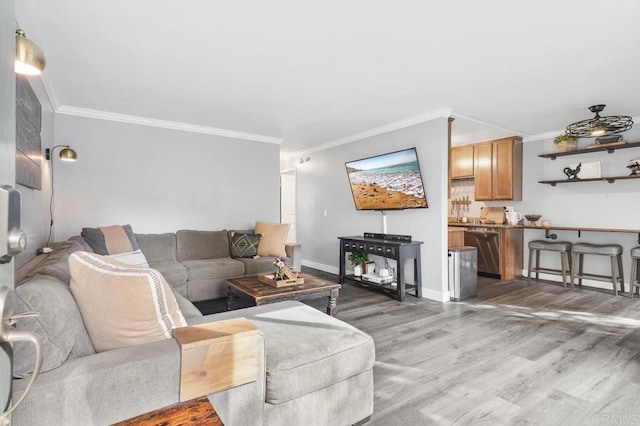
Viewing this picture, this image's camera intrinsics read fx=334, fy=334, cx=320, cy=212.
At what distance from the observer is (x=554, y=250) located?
4.91 metres

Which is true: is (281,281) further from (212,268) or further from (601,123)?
(601,123)

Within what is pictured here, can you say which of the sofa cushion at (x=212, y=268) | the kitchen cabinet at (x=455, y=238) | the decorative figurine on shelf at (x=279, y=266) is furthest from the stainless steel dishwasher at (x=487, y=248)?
the sofa cushion at (x=212, y=268)

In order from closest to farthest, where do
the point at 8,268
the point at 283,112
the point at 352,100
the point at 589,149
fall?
the point at 8,268 < the point at 352,100 < the point at 283,112 < the point at 589,149

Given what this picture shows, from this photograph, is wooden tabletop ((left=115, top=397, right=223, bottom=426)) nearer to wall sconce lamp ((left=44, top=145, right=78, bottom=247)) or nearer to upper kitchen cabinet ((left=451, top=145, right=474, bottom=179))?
wall sconce lamp ((left=44, top=145, right=78, bottom=247))

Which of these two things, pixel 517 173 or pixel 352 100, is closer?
pixel 352 100

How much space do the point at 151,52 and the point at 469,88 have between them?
2888mm

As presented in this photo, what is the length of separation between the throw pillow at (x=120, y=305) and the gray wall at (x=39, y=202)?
5.46 feet

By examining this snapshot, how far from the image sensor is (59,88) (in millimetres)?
3381

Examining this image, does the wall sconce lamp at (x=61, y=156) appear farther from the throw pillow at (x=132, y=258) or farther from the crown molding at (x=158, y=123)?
the throw pillow at (x=132, y=258)

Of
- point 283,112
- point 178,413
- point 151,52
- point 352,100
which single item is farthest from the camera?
point 283,112

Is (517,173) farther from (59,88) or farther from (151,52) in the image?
(59,88)

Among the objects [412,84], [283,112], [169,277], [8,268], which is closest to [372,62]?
[412,84]

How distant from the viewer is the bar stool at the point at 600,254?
444cm

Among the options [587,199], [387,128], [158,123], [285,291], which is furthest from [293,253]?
[587,199]
